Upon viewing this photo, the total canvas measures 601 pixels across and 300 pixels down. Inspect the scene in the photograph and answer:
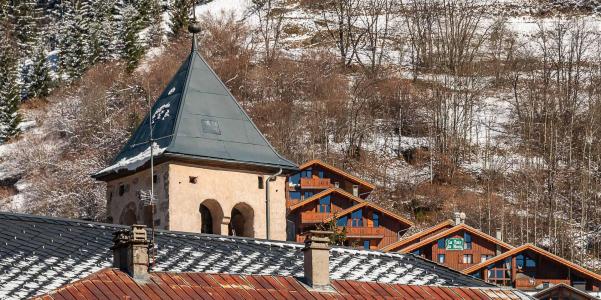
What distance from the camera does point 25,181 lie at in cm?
8725

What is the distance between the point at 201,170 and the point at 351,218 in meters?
34.9

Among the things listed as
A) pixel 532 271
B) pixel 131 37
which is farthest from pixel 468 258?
pixel 131 37

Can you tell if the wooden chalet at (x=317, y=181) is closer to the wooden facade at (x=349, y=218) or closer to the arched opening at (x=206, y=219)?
the wooden facade at (x=349, y=218)

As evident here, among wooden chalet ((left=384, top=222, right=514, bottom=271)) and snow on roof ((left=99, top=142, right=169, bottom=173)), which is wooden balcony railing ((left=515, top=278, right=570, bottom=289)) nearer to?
wooden chalet ((left=384, top=222, right=514, bottom=271))

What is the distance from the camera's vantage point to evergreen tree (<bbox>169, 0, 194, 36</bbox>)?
352 feet

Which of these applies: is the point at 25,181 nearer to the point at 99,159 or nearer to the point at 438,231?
the point at 99,159

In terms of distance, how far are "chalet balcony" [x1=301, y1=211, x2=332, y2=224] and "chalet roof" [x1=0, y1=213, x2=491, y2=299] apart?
3937 centimetres

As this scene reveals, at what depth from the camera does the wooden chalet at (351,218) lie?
6644 cm

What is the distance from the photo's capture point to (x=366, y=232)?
6675cm

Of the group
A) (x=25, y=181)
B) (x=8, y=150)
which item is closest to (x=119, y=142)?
(x=25, y=181)

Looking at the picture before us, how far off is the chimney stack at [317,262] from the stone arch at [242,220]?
25.3 ft

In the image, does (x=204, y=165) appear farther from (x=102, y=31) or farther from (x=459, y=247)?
(x=102, y=31)

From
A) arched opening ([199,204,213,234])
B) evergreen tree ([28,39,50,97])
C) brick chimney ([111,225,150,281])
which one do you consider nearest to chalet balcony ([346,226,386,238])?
arched opening ([199,204,213,234])

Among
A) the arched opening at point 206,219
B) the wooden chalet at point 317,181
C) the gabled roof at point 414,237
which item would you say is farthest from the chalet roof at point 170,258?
the wooden chalet at point 317,181
